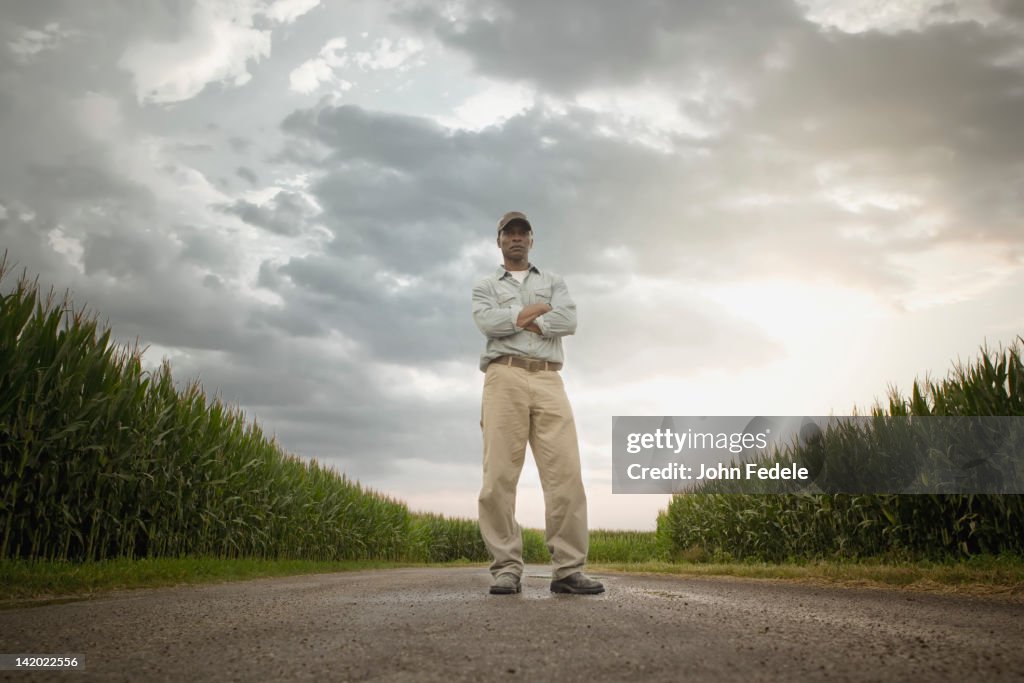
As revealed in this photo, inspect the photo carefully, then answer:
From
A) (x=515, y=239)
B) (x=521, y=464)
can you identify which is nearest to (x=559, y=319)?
(x=515, y=239)

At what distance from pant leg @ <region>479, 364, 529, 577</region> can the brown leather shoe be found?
30cm

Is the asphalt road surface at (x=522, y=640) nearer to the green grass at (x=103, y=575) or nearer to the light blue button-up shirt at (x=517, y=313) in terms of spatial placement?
the green grass at (x=103, y=575)

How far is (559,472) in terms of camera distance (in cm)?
518

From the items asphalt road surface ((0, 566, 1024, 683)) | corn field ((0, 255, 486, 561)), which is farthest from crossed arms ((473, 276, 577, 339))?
corn field ((0, 255, 486, 561))

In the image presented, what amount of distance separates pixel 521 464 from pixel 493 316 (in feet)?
3.53

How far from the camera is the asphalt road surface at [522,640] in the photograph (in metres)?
→ 2.47

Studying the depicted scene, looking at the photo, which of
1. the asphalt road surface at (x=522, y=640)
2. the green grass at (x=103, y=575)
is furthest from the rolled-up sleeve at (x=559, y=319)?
the green grass at (x=103, y=575)

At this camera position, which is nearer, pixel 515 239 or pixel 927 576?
pixel 515 239

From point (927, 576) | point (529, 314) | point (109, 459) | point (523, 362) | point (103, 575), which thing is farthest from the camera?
point (109, 459)

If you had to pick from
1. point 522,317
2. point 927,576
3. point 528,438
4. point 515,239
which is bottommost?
point 927,576

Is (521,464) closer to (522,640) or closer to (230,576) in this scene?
(522,640)

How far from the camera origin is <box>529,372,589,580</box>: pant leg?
511 cm

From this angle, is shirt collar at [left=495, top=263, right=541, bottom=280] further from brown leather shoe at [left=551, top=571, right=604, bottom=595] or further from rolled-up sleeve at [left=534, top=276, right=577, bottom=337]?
→ brown leather shoe at [left=551, top=571, right=604, bottom=595]

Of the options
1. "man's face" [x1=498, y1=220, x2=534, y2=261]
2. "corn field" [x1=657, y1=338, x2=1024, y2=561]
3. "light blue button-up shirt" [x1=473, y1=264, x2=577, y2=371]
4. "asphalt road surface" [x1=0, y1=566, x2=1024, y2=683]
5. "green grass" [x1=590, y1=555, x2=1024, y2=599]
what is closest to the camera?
"asphalt road surface" [x1=0, y1=566, x2=1024, y2=683]
